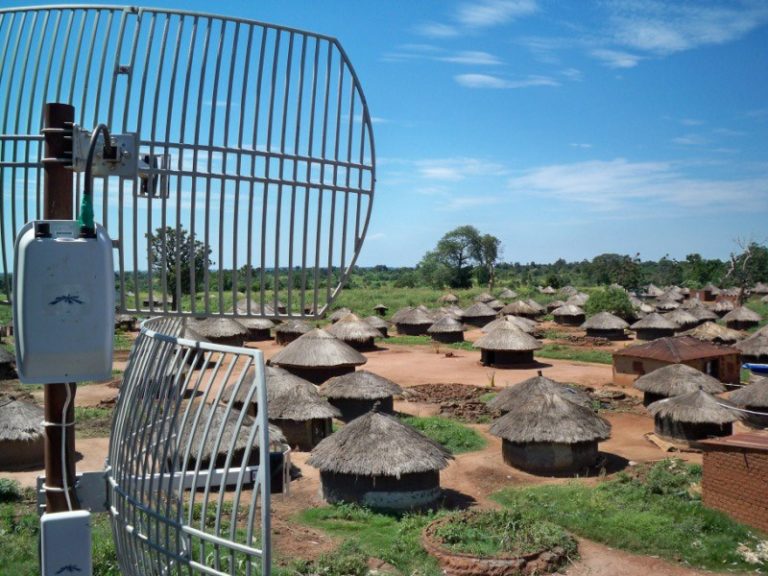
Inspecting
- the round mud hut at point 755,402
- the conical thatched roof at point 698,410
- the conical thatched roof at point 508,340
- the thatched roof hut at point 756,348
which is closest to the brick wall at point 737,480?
the conical thatched roof at point 698,410

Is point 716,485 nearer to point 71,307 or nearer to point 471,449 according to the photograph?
point 471,449

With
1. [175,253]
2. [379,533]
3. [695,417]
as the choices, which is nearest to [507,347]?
[695,417]

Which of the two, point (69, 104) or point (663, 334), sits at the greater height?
point (69, 104)

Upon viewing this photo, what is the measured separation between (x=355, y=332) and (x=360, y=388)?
1581cm

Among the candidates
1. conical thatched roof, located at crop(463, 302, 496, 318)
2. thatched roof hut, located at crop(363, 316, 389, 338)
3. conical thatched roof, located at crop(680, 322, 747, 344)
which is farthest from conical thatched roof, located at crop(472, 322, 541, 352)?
conical thatched roof, located at crop(463, 302, 496, 318)

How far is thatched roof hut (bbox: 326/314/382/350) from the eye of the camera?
116ft

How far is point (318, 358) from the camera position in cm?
2577

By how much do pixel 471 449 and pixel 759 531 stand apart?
7.10 metres

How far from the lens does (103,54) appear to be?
286cm

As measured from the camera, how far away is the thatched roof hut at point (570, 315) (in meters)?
46.6

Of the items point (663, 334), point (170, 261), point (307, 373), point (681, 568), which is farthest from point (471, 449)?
point (663, 334)

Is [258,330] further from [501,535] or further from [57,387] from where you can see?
[57,387]

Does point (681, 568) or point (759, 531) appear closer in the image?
point (681, 568)

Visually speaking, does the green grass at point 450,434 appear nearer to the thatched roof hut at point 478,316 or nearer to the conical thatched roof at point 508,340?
the conical thatched roof at point 508,340
